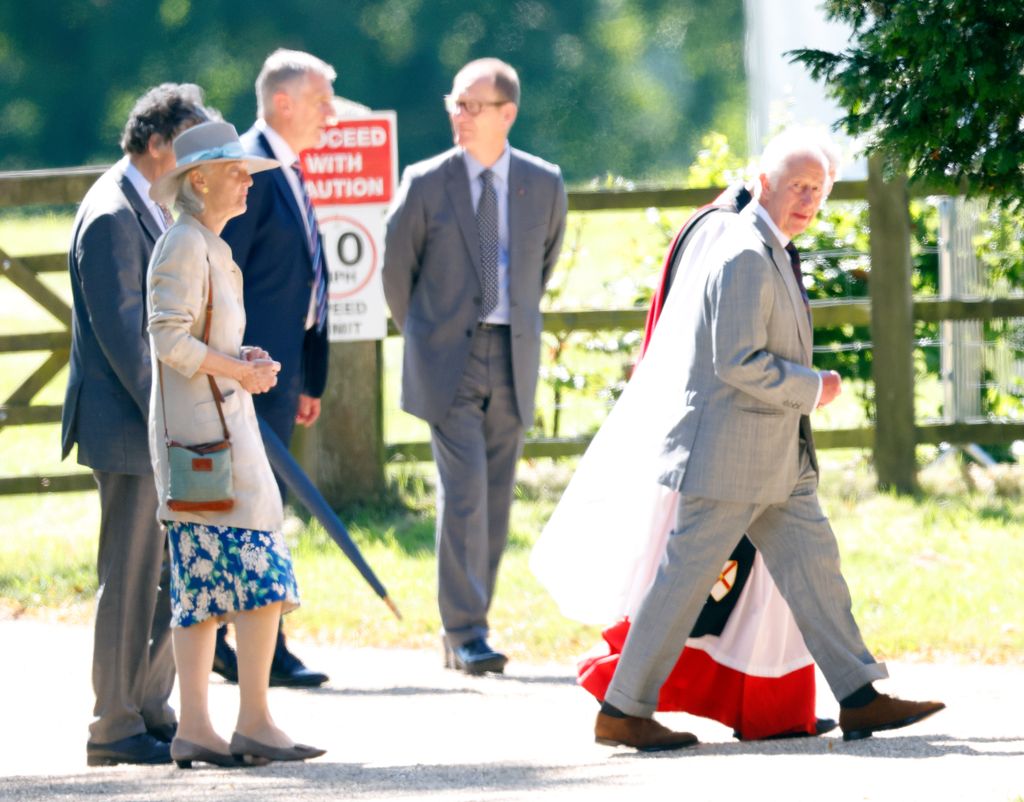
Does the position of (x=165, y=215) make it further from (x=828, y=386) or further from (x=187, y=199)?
(x=828, y=386)

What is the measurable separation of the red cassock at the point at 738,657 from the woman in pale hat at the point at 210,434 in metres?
1.15

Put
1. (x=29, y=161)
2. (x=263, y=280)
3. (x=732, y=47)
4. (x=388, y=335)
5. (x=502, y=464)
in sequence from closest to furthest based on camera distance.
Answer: (x=263, y=280), (x=502, y=464), (x=388, y=335), (x=29, y=161), (x=732, y=47)

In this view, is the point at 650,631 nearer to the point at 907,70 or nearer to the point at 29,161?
the point at 907,70

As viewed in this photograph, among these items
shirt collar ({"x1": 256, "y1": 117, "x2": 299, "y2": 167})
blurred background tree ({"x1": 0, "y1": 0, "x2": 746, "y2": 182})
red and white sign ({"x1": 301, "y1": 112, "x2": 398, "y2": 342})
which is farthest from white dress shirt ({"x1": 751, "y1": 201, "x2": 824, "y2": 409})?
blurred background tree ({"x1": 0, "y1": 0, "x2": 746, "y2": 182})

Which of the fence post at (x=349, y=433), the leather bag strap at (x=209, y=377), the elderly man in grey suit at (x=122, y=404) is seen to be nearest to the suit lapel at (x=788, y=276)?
the leather bag strap at (x=209, y=377)

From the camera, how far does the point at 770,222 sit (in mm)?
5395

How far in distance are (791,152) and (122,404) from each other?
6.75ft

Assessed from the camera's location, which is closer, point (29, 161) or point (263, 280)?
point (263, 280)

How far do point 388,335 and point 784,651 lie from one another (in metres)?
4.44

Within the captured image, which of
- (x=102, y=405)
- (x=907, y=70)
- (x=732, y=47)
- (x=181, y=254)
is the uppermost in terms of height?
(x=732, y=47)

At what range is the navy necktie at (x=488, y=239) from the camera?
7059 mm

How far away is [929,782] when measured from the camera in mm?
4727

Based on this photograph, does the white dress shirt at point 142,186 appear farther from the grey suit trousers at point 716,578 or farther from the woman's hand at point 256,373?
the grey suit trousers at point 716,578

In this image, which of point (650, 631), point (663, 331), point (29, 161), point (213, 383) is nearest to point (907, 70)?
point (663, 331)
